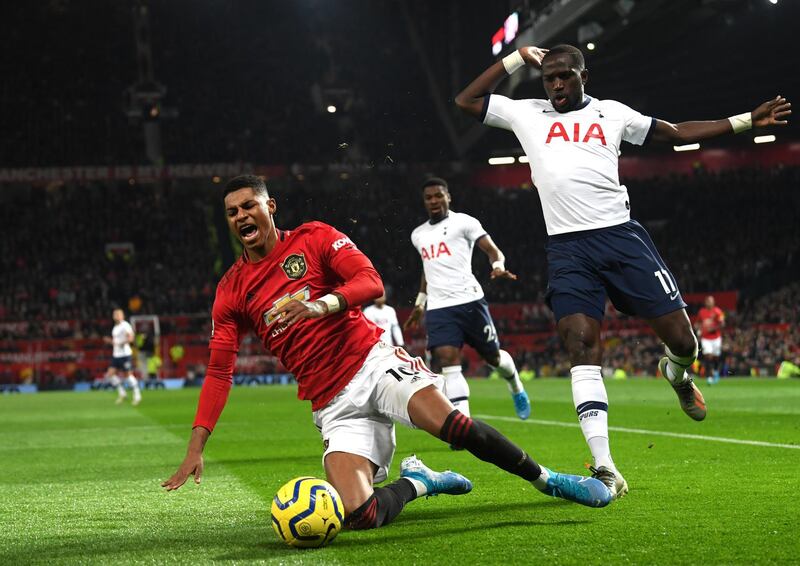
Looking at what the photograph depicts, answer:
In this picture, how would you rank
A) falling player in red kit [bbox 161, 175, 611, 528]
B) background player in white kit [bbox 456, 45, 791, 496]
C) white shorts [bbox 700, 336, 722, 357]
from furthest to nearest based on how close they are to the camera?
white shorts [bbox 700, 336, 722, 357] < background player in white kit [bbox 456, 45, 791, 496] < falling player in red kit [bbox 161, 175, 611, 528]

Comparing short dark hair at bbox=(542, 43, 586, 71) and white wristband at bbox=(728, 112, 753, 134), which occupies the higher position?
short dark hair at bbox=(542, 43, 586, 71)

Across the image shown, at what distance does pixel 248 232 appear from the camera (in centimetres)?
575

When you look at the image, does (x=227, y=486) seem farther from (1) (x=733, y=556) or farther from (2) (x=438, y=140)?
(2) (x=438, y=140)

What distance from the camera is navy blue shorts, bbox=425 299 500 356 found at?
36.1 ft

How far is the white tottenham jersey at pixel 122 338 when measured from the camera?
25.5 m

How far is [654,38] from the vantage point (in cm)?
2719

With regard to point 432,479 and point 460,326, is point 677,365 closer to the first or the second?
point 432,479

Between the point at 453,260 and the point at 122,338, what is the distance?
1631 centimetres

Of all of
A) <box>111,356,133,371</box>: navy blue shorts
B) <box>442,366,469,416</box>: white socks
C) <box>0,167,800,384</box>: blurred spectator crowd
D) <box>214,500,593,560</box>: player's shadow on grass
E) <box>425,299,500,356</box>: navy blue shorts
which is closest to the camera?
<box>214,500,593,560</box>: player's shadow on grass

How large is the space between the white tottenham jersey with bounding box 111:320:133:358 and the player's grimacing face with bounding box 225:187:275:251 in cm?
2040

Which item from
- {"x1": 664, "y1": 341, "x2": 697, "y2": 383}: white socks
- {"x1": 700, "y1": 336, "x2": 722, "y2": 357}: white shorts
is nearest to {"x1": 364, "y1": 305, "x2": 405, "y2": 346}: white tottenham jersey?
{"x1": 700, "y1": 336, "x2": 722, "y2": 357}: white shorts

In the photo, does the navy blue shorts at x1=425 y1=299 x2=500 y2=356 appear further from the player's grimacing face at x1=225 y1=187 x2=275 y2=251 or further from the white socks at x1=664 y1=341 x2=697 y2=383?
the player's grimacing face at x1=225 y1=187 x2=275 y2=251

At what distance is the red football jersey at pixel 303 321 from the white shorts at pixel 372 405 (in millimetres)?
63

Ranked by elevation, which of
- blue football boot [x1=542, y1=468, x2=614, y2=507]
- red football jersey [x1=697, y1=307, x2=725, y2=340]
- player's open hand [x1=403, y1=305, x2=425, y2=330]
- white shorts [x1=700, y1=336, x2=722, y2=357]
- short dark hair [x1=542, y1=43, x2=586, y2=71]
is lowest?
white shorts [x1=700, y1=336, x2=722, y2=357]
